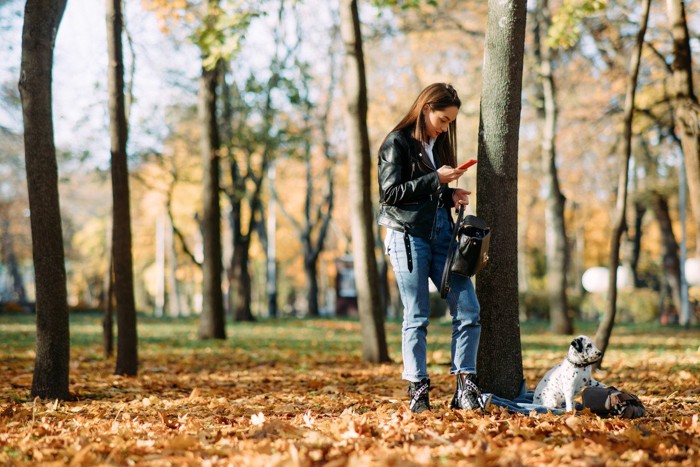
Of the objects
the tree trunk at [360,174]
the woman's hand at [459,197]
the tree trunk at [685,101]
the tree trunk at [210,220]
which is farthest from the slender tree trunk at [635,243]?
the woman's hand at [459,197]

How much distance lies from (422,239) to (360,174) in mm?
4282

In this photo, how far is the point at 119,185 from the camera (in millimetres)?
7484

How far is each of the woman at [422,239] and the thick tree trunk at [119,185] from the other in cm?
377

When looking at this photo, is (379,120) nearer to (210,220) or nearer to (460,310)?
(210,220)

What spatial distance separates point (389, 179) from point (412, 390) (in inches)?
56.8

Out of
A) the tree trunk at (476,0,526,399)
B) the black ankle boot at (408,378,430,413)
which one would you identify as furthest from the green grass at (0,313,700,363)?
the black ankle boot at (408,378,430,413)

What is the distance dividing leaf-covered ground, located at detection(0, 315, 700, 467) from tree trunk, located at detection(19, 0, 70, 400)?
1.18ft

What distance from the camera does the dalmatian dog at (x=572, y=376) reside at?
4805mm

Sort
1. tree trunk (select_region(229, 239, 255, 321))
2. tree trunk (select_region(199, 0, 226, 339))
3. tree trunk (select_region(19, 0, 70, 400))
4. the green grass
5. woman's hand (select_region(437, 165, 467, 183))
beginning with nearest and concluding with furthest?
1. woman's hand (select_region(437, 165, 467, 183))
2. tree trunk (select_region(19, 0, 70, 400))
3. the green grass
4. tree trunk (select_region(199, 0, 226, 339))
5. tree trunk (select_region(229, 239, 255, 321))

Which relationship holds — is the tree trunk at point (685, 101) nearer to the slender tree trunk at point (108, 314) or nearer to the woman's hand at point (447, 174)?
the woman's hand at point (447, 174)

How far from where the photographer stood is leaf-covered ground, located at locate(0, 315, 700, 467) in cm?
355

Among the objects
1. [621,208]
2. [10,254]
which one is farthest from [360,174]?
[10,254]

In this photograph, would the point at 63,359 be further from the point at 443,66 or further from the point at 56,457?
the point at 443,66

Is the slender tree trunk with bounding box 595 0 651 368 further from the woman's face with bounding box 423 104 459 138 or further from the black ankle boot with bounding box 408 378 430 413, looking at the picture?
the woman's face with bounding box 423 104 459 138
